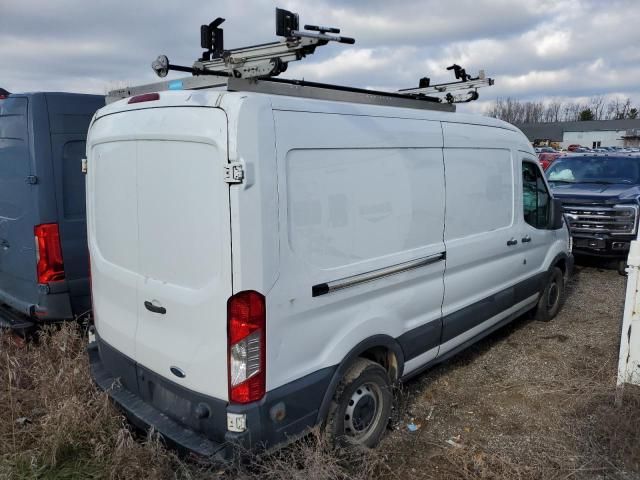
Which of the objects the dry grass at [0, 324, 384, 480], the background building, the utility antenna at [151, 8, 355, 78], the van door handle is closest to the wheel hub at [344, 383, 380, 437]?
the dry grass at [0, 324, 384, 480]

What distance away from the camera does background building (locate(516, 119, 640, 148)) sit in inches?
2790

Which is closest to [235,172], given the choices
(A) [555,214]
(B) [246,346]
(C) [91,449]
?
(B) [246,346]

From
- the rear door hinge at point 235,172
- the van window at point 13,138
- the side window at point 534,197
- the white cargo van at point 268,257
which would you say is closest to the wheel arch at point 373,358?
the white cargo van at point 268,257

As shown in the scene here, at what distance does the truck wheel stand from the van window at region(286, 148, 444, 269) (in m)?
0.76

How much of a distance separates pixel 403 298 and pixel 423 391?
1.24 m

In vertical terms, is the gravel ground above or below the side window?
below

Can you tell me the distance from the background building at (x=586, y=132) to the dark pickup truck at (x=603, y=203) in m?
63.8

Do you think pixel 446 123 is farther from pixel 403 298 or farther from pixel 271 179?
pixel 271 179

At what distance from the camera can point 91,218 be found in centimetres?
353

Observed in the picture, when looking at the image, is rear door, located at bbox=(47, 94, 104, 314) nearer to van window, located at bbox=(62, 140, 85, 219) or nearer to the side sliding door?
van window, located at bbox=(62, 140, 85, 219)

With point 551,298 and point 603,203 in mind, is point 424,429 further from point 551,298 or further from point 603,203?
point 603,203

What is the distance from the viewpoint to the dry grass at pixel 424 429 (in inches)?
114

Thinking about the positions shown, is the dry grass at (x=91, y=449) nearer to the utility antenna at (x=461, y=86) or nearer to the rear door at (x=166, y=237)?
the rear door at (x=166, y=237)

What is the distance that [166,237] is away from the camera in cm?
281
